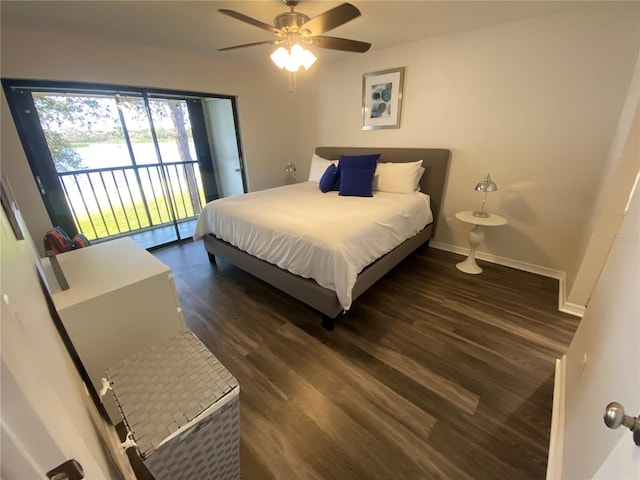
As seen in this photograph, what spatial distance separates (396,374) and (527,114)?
8.53ft

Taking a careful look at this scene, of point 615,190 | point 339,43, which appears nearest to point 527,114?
point 615,190

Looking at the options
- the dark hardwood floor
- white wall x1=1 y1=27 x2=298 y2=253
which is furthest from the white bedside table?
white wall x1=1 y1=27 x2=298 y2=253

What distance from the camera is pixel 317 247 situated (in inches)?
72.2

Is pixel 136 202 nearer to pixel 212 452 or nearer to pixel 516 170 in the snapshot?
pixel 212 452

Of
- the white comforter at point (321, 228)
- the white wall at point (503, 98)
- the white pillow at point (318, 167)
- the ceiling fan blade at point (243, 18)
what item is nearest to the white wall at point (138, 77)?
the white wall at point (503, 98)

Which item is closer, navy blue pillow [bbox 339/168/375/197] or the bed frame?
the bed frame

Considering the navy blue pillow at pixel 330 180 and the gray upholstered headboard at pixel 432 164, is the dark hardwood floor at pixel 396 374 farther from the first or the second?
the navy blue pillow at pixel 330 180

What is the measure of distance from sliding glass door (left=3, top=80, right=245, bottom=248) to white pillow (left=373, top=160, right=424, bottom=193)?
226 centimetres

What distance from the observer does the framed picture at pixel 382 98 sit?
310 cm

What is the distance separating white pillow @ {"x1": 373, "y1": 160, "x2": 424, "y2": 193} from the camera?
298cm

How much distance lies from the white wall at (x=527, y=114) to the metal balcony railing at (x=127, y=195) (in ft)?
10.6

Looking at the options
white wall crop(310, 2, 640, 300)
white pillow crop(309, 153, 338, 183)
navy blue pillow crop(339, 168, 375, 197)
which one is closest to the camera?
white wall crop(310, 2, 640, 300)

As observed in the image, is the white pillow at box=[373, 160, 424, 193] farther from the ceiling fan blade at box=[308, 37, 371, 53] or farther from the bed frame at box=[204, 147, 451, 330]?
the ceiling fan blade at box=[308, 37, 371, 53]

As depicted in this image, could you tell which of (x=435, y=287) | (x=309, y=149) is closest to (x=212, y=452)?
(x=435, y=287)
